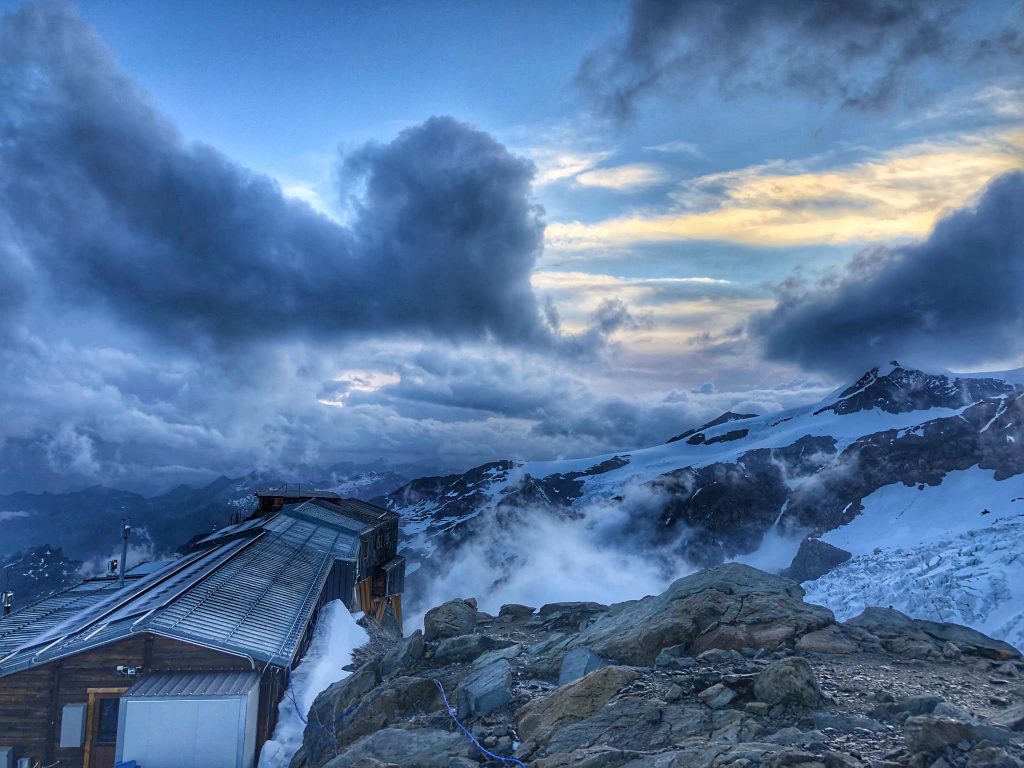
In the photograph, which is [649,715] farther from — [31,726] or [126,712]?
[31,726]

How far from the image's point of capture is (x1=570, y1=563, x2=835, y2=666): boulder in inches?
711

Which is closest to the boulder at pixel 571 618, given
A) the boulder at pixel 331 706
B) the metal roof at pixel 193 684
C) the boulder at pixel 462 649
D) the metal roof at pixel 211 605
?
the boulder at pixel 462 649

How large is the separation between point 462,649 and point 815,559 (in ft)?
515

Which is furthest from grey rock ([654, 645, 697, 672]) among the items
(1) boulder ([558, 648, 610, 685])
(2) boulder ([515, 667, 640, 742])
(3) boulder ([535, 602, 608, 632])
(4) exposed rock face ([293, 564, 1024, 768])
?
(3) boulder ([535, 602, 608, 632])

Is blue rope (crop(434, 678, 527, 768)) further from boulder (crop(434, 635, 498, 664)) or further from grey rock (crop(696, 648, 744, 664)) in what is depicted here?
grey rock (crop(696, 648, 744, 664))

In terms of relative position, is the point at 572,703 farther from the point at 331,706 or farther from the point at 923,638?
the point at 923,638

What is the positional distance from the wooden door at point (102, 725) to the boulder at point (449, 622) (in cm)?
1109

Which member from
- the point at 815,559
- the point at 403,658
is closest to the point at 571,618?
the point at 403,658

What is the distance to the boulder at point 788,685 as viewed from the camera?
43.5ft

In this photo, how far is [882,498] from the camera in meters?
185

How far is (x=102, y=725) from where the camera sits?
24125 mm

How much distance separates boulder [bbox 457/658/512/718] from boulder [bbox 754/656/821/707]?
6.05m

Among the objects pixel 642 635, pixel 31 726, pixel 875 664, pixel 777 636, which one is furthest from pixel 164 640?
pixel 875 664

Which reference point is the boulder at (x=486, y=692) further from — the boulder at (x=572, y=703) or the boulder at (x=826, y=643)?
the boulder at (x=826, y=643)
